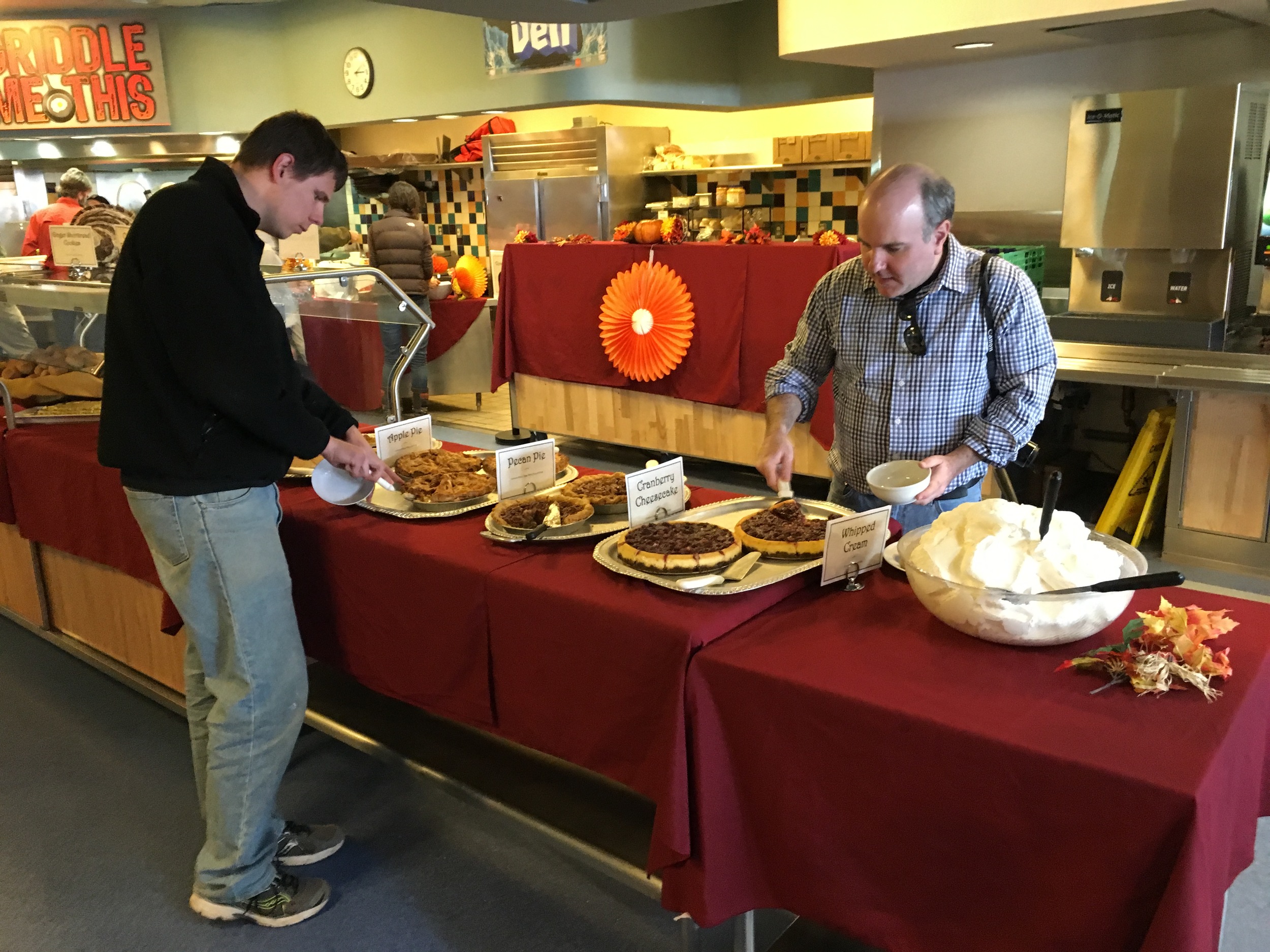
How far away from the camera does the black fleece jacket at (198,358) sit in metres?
1.81

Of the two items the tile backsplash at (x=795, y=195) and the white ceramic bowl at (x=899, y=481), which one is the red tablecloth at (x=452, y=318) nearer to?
the tile backsplash at (x=795, y=195)

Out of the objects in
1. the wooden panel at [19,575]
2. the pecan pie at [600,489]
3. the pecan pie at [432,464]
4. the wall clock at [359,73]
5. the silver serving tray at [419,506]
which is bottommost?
the wooden panel at [19,575]

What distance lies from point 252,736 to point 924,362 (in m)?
1.63

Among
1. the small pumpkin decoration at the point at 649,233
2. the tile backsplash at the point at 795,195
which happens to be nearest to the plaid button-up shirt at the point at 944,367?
the small pumpkin decoration at the point at 649,233

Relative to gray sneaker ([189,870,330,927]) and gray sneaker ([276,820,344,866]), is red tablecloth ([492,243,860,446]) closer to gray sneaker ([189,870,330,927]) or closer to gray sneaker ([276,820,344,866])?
→ gray sneaker ([276,820,344,866])

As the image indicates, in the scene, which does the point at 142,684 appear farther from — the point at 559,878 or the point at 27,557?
the point at 559,878

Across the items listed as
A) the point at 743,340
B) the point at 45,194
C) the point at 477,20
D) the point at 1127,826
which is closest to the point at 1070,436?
the point at 743,340

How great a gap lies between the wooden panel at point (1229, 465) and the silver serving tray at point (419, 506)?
9.83 feet

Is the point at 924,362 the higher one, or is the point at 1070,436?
the point at 924,362

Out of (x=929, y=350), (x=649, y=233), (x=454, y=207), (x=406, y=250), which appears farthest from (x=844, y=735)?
(x=454, y=207)

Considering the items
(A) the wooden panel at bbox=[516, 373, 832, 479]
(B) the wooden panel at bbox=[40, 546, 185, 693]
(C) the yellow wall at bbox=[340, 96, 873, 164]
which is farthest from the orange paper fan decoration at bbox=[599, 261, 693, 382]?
(B) the wooden panel at bbox=[40, 546, 185, 693]

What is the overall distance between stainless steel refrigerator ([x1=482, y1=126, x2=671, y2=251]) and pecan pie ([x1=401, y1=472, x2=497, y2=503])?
5200mm

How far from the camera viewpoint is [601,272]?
217 inches

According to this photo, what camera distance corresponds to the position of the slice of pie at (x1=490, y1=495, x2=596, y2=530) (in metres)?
2.05
